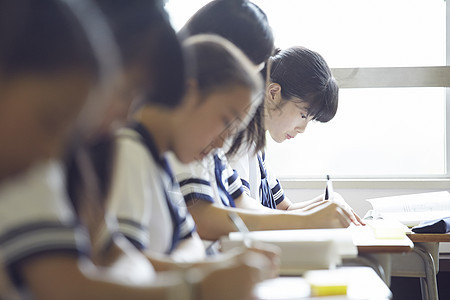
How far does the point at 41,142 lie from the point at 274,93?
2.04 m

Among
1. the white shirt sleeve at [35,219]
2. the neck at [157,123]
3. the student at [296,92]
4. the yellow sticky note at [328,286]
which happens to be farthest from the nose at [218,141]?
the white shirt sleeve at [35,219]

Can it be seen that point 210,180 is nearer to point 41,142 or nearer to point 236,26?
point 236,26

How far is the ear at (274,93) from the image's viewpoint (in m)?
2.65

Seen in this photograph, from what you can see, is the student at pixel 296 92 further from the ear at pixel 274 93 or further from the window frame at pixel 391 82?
the window frame at pixel 391 82

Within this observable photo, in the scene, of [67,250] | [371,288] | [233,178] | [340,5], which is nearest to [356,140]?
[340,5]

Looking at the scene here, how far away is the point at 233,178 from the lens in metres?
2.24

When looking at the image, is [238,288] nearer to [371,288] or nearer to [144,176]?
[144,176]

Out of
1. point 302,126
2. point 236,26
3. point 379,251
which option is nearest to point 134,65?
point 236,26

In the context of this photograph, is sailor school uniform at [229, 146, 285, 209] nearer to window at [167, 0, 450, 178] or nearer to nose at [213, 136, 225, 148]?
nose at [213, 136, 225, 148]

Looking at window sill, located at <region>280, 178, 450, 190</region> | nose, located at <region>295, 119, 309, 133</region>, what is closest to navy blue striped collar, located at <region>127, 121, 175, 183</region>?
nose, located at <region>295, 119, 309, 133</region>

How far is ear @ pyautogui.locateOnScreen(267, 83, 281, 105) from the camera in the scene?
265cm

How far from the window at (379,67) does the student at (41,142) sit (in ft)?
11.2

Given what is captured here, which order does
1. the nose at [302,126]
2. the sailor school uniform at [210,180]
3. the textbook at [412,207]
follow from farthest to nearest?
the textbook at [412,207] → the nose at [302,126] → the sailor school uniform at [210,180]

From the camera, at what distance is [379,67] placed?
13.1 feet
